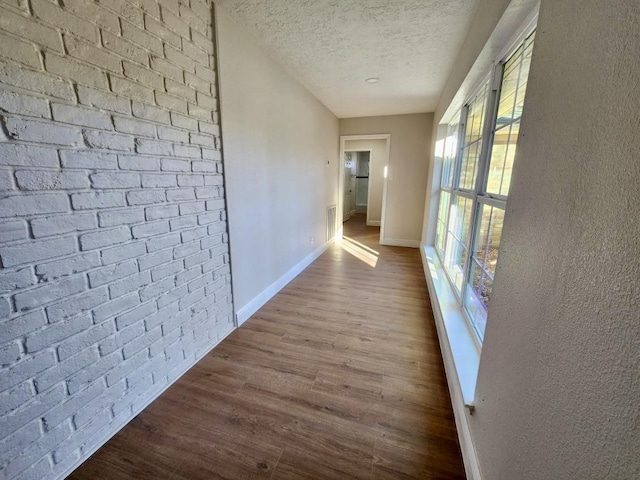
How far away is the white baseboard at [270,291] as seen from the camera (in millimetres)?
2357

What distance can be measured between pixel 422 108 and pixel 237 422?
4673 mm

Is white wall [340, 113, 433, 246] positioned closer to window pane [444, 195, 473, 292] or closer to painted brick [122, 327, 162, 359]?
window pane [444, 195, 473, 292]

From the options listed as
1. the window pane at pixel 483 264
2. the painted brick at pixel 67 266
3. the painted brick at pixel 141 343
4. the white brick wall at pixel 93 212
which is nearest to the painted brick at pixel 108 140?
the white brick wall at pixel 93 212

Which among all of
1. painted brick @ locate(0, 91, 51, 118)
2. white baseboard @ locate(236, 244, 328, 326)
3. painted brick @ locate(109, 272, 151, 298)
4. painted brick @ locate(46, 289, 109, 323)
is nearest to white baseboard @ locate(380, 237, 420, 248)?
white baseboard @ locate(236, 244, 328, 326)

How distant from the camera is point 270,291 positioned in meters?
2.83

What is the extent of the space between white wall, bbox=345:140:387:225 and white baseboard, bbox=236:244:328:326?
362cm

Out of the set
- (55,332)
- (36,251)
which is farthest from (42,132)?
(55,332)

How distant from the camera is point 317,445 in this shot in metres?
1.28

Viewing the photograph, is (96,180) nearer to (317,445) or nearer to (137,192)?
(137,192)

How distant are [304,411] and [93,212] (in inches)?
57.5

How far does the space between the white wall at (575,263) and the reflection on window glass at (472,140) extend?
4.40 ft

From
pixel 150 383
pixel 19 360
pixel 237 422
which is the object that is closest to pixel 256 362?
pixel 237 422

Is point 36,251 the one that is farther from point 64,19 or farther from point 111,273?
point 64,19

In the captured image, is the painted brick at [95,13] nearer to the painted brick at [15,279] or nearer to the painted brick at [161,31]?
the painted brick at [161,31]
